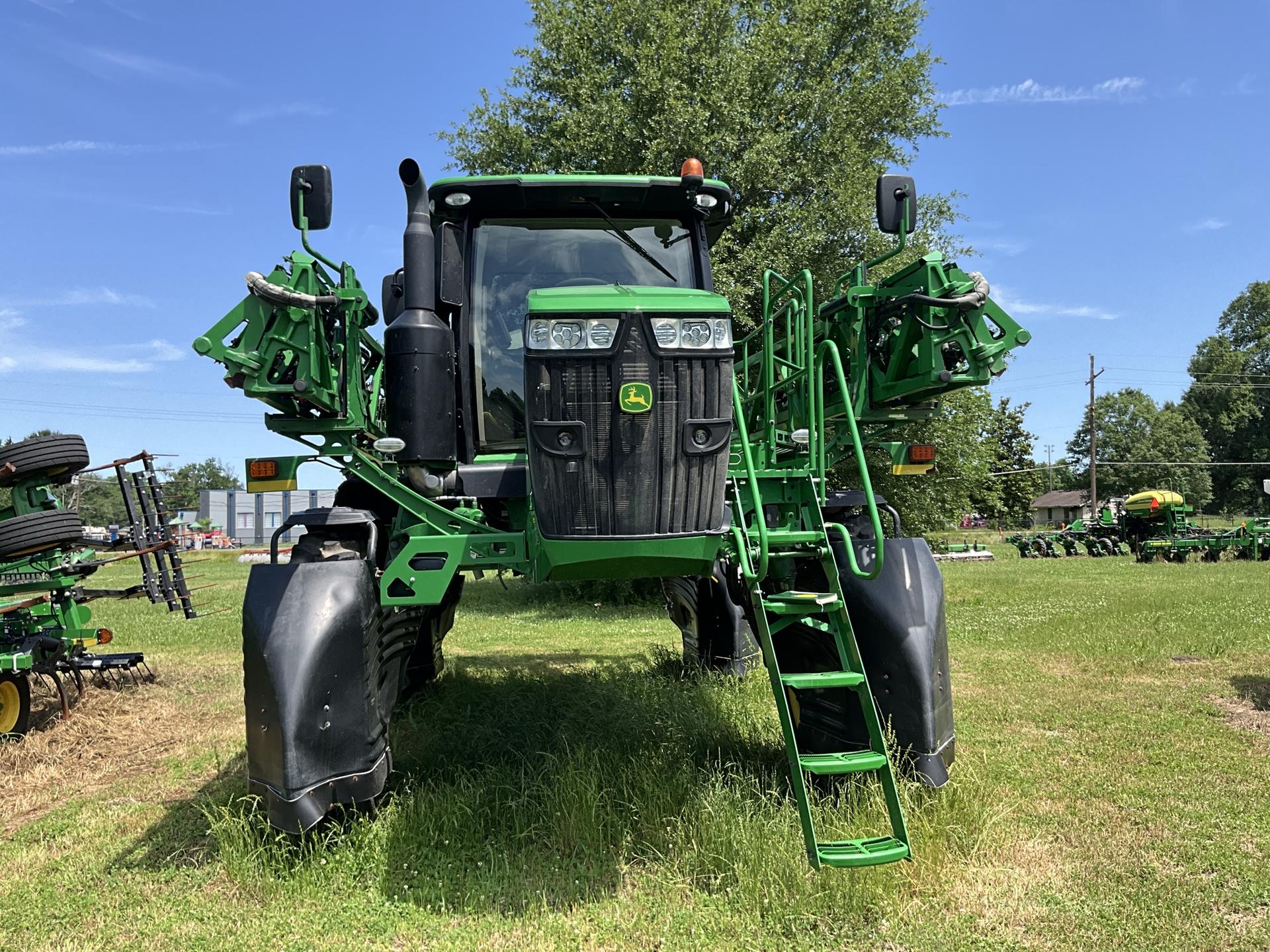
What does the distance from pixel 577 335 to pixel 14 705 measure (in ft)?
18.4

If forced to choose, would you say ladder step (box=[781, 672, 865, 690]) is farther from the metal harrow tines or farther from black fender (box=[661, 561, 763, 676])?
the metal harrow tines

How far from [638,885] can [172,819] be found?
2583 millimetres

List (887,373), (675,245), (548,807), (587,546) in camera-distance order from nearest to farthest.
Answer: (587,546) < (548,807) < (887,373) < (675,245)

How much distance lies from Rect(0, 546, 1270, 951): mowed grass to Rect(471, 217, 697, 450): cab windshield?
1850 millimetres

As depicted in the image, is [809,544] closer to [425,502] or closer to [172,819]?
[425,502]

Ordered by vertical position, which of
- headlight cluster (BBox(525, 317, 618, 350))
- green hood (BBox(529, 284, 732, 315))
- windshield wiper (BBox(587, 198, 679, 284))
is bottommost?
headlight cluster (BBox(525, 317, 618, 350))

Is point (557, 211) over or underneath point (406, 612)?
over

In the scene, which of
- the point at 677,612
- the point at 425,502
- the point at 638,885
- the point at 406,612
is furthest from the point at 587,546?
the point at 677,612

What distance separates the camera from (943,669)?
4047 millimetres

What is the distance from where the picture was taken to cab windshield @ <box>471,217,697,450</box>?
454 centimetres

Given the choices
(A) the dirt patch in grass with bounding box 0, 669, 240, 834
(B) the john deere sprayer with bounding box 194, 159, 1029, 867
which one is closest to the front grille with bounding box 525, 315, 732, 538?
(B) the john deere sprayer with bounding box 194, 159, 1029, 867

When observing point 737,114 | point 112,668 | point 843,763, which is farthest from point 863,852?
point 737,114

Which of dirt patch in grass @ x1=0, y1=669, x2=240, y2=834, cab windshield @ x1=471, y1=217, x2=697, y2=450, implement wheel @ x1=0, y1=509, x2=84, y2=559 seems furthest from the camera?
implement wheel @ x1=0, y1=509, x2=84, y2=559

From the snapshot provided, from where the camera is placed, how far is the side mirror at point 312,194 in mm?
3932
